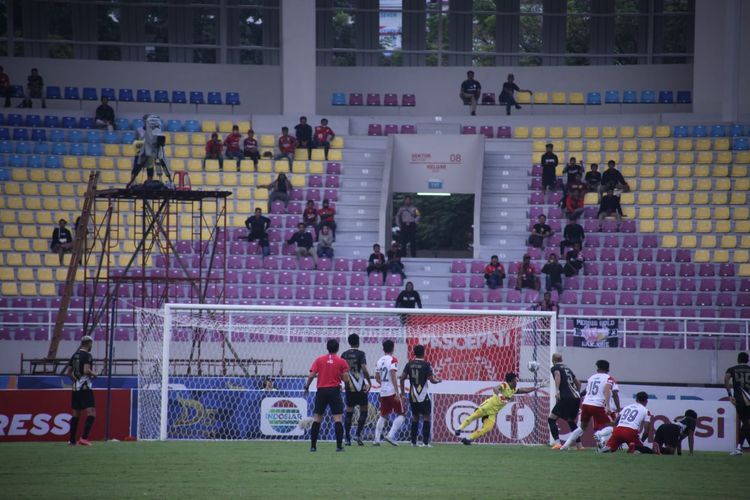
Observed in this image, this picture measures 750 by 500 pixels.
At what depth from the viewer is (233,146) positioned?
3516cm

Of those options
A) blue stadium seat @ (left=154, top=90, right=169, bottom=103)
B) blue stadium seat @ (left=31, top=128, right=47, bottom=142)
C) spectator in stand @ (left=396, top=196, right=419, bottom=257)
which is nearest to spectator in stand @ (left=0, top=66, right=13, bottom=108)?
blue stadium seat @ (left=31, top=128, right=47, bottom=142)

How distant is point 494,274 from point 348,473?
16.8 m

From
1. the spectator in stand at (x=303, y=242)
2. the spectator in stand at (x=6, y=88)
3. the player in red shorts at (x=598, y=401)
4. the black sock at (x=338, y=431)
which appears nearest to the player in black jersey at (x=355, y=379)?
the black sock at (x=338, y=431)


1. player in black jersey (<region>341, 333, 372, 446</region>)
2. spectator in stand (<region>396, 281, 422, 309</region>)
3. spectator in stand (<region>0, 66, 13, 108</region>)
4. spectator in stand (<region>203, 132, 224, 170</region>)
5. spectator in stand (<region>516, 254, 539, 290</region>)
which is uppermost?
spectator in stand (<region>0, 66, 13, 108</region>)

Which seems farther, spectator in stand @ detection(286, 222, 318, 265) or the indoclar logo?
spectator in stand @ detection(286, 222, 318, 265)

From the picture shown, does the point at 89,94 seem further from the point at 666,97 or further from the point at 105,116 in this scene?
the point at 666,97

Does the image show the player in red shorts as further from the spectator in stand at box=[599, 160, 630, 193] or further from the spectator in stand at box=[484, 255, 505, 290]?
the spectator in stand at box=[599, 160, 630, 193]

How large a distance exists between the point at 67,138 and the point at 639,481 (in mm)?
25167

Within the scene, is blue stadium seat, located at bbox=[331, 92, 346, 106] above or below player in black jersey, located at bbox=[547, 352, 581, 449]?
above

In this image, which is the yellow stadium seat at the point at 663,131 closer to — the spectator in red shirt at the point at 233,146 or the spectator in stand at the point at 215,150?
the spectator in red shirt at the point at 233,146

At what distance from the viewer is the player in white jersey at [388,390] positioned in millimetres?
19125

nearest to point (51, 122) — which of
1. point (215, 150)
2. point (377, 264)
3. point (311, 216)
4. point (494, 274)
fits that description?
point (215, 150)

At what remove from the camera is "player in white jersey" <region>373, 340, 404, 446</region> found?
1912cm

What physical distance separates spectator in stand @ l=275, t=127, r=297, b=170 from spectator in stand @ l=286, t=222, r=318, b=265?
12.8ft
